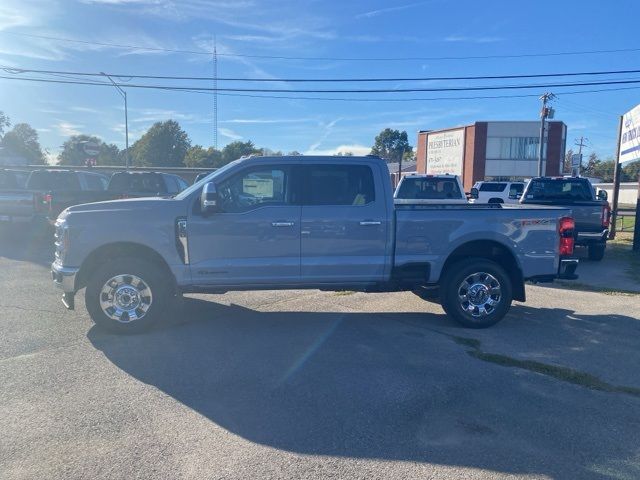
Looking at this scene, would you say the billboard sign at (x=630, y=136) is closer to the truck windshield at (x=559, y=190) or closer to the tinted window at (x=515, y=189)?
the truck windshield at (x=559, y=190)

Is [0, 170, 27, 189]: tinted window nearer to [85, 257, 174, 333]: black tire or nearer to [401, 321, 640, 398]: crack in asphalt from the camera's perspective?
[85, 257, 174, 333]: black tire

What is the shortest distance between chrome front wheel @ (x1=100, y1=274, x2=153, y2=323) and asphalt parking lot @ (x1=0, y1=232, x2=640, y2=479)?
0.26m

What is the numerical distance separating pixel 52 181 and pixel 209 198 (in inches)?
445

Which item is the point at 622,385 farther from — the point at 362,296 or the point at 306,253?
the point at 362,296

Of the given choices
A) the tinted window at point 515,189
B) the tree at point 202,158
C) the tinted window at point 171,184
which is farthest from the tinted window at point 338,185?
the tree at point 202,158

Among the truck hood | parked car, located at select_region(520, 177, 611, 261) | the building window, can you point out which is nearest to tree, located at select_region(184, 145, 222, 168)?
the building window

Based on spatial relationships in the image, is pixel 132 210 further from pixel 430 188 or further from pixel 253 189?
pixel 430 188

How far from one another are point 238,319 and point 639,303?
6401 millimetres

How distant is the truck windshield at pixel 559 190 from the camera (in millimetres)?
13383

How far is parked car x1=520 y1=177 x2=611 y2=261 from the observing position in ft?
39.7

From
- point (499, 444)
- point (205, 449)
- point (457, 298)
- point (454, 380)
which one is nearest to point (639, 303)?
point (457, 298)

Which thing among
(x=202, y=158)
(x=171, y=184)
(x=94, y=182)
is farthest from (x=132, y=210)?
(x=202, y=158)

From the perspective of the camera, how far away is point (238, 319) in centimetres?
712

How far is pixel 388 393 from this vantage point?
4695 mm
